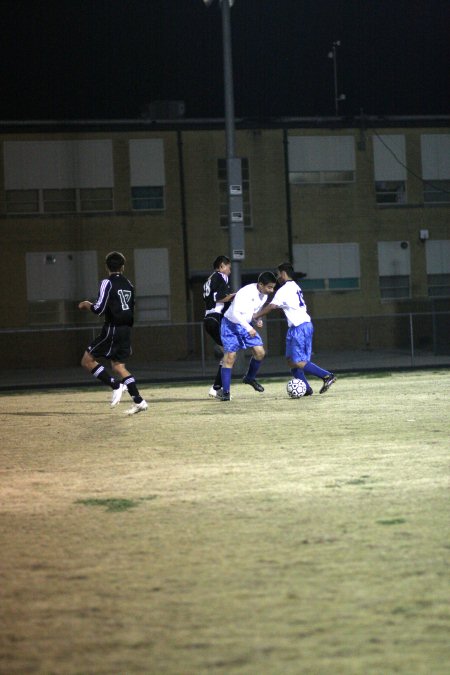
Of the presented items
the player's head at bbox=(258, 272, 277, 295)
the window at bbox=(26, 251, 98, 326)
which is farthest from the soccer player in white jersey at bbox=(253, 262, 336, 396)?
the window at bbox=(26, 251, 98, 326)

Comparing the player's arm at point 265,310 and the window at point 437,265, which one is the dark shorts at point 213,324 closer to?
the player's arm at point 265,310

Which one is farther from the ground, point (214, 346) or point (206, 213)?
point (206, 213)

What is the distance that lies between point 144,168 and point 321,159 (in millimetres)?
6016

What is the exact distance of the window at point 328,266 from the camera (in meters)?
41.7

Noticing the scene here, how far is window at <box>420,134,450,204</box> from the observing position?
140ft

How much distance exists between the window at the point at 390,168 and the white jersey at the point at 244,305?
2489 cm

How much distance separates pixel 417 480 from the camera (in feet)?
30.3

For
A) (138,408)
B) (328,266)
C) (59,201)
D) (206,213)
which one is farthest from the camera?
(328,266)

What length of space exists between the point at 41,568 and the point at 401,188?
3737 cm

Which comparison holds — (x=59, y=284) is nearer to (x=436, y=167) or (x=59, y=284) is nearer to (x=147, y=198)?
(x=147, y=198)

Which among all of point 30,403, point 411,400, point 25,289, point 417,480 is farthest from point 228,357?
point 25,289

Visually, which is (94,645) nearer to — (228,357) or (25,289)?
(228,357)

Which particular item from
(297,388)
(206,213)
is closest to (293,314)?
(297,388)

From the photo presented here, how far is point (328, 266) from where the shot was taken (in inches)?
1646
